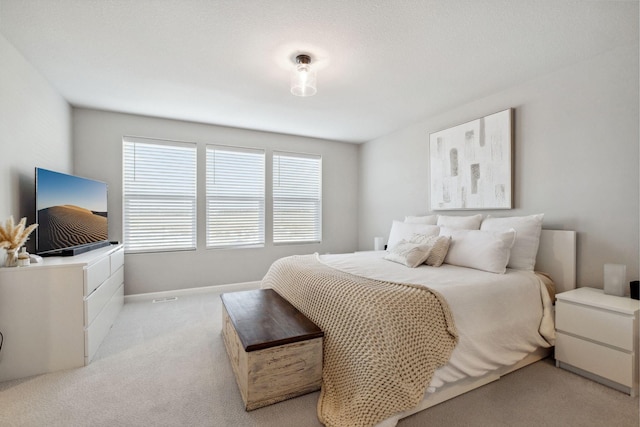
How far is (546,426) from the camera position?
63.4 inches

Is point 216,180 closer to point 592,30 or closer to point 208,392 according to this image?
point 208,392

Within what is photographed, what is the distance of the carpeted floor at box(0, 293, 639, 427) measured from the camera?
165 cm

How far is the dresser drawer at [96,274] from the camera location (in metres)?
2.29

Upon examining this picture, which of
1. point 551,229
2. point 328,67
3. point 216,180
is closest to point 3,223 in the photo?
point 216,180

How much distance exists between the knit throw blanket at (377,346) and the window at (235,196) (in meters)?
2.74

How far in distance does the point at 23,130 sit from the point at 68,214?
779mm

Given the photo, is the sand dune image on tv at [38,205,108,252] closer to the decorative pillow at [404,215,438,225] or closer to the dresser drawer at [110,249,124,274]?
the dresser drawer at [110,249,124,274]

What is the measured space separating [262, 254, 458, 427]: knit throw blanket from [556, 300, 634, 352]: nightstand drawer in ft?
3.61

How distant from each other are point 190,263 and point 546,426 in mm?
4020

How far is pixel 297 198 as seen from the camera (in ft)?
16.1

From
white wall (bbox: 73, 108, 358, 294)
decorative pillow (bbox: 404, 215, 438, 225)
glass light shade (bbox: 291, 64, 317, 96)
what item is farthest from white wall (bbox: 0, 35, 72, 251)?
decorative pillow (bbox: 404, 215, 438, 225)

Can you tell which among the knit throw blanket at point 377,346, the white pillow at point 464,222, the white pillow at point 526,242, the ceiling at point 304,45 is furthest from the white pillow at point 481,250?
the ceiling at point 304,45

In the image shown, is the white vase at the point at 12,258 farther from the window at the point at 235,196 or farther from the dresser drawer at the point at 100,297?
the window at the point at 235,196

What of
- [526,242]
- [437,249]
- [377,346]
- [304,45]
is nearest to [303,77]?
[304,45]
